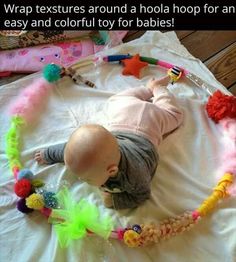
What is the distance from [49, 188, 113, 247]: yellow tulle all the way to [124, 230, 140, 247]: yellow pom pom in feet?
0.14

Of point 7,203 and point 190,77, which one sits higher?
point 190,77

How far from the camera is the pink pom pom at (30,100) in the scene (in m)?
1.23

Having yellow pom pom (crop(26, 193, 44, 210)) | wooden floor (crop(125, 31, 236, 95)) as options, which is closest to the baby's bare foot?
yellow pom pom (crop(26, 193, 44, 210))

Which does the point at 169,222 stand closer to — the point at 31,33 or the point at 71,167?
the point at 71,167

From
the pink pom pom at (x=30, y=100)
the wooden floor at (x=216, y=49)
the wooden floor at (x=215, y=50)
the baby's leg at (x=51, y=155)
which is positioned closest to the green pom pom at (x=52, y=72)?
the pink pom pom at (x=30, y=100)

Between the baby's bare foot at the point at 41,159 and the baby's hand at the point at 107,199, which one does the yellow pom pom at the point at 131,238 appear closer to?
the baby's hand at the point at 107,199

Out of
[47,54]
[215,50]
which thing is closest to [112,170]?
[47,54]

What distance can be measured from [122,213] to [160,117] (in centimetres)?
Result: 28

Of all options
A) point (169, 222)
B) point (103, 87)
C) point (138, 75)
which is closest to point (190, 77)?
point (138, 75)

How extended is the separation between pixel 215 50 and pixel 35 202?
0.95 metres

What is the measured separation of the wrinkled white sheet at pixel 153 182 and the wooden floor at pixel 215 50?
0.09 metres

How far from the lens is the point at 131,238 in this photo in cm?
93

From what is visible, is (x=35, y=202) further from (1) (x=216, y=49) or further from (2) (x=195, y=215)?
(1) (x=216, y=49)
